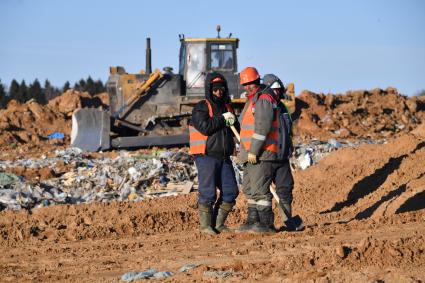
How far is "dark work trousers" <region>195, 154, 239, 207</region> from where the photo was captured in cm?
859

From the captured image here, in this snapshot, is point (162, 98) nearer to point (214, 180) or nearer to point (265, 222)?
point (214, 180)

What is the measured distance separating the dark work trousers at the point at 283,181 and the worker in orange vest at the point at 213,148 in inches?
19.5

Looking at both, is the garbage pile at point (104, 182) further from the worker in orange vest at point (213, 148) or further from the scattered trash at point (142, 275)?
the scattered trash at point (142, 275)

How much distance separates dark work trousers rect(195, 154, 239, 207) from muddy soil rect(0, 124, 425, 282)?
1.43 ft

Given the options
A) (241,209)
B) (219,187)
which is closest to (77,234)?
→ (219,187)

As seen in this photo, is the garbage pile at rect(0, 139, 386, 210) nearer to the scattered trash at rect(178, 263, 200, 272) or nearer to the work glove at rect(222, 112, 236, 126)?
the work glove at rect(222, 112, 236, 126)

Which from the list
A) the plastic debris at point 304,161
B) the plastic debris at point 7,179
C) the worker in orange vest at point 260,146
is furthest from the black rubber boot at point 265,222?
the plastic debris at point 304,161

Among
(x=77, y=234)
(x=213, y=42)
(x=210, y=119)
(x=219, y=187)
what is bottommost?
(x=77, y=234)

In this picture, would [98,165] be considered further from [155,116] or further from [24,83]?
[24,83]

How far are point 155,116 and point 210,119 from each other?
13.3 m

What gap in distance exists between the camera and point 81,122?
2067 cm

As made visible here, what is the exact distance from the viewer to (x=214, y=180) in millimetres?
8609

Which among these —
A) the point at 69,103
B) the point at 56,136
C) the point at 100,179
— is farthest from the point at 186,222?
the point at 69,103

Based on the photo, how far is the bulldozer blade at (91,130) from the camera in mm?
20203
